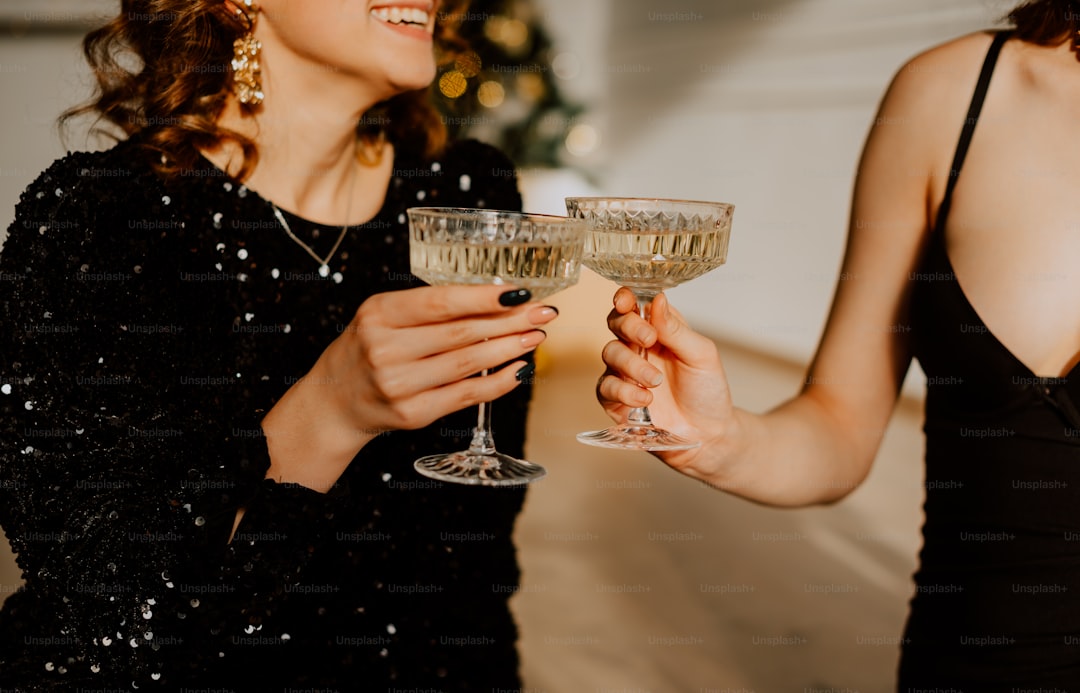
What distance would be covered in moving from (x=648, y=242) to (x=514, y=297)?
248 millimetres

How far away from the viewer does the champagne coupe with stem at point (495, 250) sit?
0.94m

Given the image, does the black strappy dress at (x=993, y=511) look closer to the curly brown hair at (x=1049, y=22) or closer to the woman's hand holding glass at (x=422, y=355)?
the curly brown hair at (x=1049, y=22)

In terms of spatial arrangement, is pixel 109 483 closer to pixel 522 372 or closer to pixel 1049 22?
pixel 522 372

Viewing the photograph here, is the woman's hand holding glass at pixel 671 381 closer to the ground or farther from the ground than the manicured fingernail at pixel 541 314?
closer to the ground

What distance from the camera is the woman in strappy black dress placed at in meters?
1.17

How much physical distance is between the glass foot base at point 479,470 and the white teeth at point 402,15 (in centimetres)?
67


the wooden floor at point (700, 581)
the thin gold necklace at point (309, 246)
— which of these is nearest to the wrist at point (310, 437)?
the thin gold necklace at point (309, 246)

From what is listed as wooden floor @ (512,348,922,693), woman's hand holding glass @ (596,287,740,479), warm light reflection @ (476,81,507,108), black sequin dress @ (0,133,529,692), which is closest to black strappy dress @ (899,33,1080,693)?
woman's hand holding glass @ (596,287,740,479)

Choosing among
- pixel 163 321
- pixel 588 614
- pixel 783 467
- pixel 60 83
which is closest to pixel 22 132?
pixel 60 83

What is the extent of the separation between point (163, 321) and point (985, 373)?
1.14 m

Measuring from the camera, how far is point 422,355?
96cm

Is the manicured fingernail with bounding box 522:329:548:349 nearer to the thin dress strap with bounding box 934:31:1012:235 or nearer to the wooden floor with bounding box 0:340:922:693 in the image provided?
the thin dress strap with bounding box 934:31:1012:235

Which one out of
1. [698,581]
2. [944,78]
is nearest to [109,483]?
[944,78]

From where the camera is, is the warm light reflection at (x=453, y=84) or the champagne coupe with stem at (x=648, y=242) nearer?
the champagne coupe with stem at (x=648, y=242)
